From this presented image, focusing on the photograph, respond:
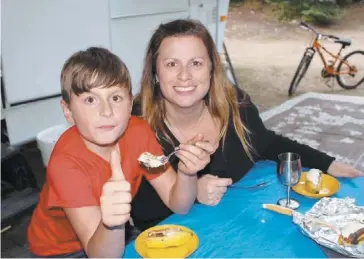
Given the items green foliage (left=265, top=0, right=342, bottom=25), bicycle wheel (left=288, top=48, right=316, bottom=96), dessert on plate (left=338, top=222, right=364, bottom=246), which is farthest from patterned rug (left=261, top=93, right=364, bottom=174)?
green foliage (left=265, top=0, right=342, bottom=25)

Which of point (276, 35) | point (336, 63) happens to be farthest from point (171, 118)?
point (276, 35)

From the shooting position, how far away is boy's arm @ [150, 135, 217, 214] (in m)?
1.39

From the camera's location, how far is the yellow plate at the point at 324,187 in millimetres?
1576

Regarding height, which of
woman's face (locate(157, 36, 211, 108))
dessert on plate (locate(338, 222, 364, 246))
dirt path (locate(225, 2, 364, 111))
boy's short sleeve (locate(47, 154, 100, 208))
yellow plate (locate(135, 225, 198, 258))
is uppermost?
woman's face (locate(157, 36, 211, 108))

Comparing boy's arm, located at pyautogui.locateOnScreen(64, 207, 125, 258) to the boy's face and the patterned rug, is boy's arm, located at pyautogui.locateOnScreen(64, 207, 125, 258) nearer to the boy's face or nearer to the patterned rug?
the boy's face

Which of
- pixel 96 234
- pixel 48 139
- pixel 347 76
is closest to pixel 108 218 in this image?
pixel 96 234

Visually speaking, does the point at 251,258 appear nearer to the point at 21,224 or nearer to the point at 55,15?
the point at 21,224

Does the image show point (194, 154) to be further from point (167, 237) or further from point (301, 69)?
point (301, 69)

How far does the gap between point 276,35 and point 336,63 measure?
5148mm

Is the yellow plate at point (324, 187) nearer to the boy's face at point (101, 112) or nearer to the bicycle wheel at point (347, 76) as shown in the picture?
the boy's face at point (101, 112)

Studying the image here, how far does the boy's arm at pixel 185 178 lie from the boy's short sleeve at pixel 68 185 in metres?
0.31

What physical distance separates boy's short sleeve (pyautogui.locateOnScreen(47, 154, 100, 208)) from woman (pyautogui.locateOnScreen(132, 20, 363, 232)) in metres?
0.49

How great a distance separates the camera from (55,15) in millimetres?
3359

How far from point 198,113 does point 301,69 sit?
534 centimetres
